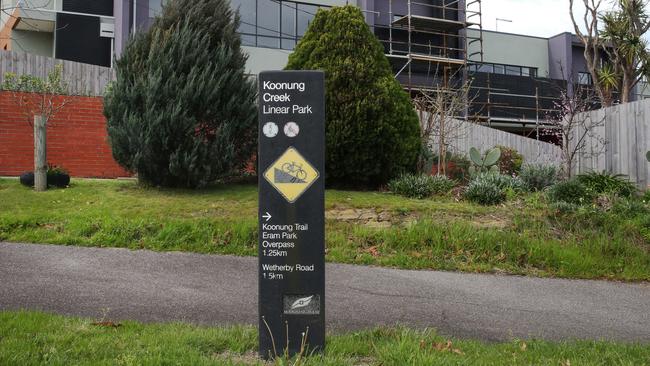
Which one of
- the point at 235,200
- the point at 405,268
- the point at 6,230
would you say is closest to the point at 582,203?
the point at 405,268

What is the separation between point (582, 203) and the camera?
10359mm

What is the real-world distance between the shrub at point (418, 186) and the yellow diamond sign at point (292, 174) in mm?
6927

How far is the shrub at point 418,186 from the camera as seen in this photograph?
1120 centimetres

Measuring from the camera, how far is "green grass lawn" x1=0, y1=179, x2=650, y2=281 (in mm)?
8508

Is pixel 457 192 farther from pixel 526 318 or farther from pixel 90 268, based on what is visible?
pixel 90 268

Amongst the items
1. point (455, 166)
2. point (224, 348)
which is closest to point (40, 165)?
point (224, 348)

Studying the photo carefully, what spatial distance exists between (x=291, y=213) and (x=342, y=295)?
2597 mm

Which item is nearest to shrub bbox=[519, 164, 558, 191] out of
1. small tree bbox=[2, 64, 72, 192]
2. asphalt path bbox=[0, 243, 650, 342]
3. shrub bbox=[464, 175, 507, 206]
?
shrub bbox=[464, 175, 507, 206]

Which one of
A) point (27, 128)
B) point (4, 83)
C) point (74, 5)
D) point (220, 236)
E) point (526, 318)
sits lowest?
point (526, 318)

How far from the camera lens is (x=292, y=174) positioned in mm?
4430

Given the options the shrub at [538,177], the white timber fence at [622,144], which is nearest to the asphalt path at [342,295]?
the shrub at [538,177]

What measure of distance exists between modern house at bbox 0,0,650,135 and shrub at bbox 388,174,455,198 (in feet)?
30.9

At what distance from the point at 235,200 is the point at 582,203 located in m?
5.96

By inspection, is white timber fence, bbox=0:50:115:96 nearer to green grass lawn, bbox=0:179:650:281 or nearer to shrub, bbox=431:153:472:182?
green grass lawn, bbox=0:179:650:281
